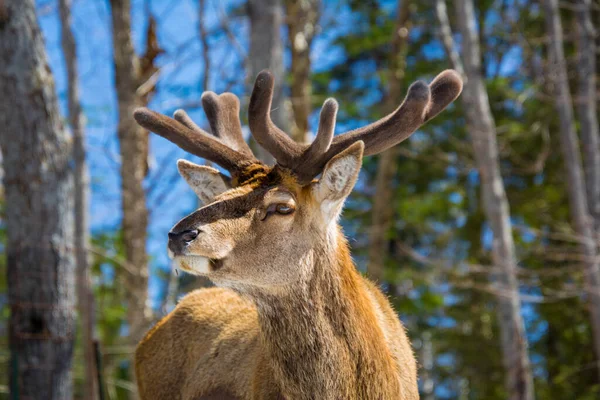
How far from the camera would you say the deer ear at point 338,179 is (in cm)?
390

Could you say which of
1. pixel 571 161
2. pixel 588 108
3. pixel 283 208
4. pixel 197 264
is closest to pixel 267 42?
pixel 283 208

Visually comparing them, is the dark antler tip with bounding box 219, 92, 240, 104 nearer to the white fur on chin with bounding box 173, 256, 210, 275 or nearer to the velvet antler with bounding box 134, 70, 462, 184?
the velvet antler with bounding box 134, 70, 462, 184

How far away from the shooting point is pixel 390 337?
14.3ft

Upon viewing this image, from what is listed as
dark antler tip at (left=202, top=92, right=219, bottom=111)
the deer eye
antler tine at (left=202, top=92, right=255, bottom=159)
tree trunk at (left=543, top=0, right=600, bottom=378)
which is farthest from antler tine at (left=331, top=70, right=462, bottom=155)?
tree trunk at (left=543, top=0, right=600, bottom=378)

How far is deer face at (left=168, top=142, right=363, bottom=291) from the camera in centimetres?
362

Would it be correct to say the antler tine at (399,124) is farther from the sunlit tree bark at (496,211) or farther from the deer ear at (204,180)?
the sunlit tree bark at (496,211)

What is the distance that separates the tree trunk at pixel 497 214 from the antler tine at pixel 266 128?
5.99 m

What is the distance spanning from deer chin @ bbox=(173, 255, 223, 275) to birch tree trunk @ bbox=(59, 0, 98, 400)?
553 cm

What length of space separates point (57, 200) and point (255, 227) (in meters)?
3.11

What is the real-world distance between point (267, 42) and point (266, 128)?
14.6ft

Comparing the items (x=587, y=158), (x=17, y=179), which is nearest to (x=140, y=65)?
(x=17, y=179)

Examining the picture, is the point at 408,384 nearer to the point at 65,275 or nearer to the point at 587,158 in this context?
the point at 65,275

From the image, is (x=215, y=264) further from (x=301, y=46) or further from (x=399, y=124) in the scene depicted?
(x=301, y=46)

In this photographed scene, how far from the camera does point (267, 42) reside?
843cm
